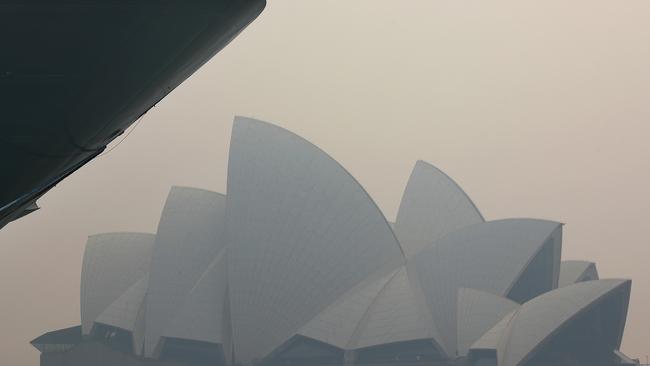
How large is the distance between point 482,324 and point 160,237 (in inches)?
739

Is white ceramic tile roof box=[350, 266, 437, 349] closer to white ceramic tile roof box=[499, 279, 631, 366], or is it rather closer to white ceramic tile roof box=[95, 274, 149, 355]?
white ceramic tile roof box=[499, 279, 631, 366]

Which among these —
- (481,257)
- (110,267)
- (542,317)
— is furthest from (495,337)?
(110,267)

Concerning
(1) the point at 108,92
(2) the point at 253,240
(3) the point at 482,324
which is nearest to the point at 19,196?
(1) the point at 108,92

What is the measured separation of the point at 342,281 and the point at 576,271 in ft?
64.7

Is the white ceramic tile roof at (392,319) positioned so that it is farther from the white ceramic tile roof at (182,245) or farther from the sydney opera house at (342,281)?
the white ceramic tile roof at (182,245)

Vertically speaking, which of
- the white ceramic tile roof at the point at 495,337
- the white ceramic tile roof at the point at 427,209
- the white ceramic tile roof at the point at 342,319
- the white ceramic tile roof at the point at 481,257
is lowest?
the white ceramic tile roof at the point at 495,337

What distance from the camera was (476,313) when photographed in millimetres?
52594

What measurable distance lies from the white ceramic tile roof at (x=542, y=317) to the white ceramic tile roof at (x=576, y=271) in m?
11.0

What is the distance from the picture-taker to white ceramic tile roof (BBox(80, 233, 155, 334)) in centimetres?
6050

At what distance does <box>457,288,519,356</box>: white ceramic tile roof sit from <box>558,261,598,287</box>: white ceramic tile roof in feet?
36.2

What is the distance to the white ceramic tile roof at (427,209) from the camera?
57.3m

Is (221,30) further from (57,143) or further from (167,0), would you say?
(57,143)

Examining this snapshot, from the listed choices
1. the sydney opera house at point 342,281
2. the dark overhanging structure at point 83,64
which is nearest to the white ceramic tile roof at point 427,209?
the sydney opera house at point 342,281

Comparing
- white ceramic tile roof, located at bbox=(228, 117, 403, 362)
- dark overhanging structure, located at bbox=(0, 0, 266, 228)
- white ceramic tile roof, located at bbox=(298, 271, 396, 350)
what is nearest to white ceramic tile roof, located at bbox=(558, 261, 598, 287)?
white ceramic tile roof, located at bbox=(298, 271, 396, 350)
